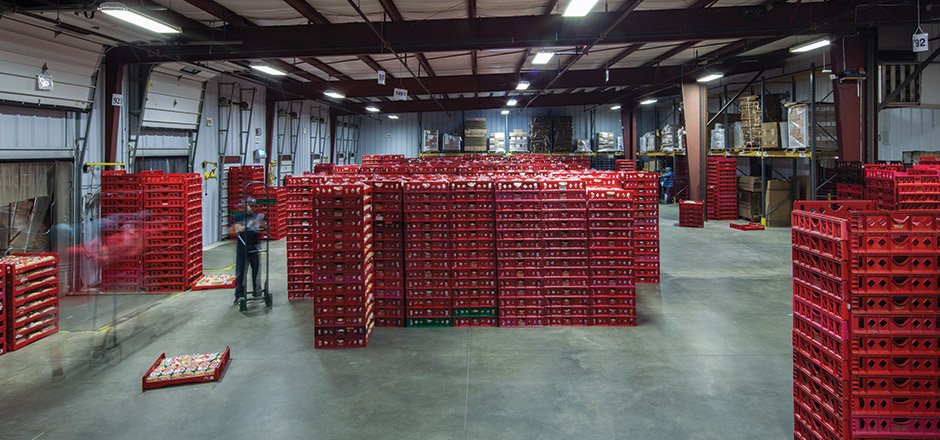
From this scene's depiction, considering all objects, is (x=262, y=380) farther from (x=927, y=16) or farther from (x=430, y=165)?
(x=927, y=16)

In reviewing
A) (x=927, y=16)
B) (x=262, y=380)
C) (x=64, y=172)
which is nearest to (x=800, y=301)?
(x=262, y=380)

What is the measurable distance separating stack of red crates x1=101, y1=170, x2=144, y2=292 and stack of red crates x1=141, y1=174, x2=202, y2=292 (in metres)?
0.16

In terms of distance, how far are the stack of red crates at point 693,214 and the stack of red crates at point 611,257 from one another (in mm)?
13218

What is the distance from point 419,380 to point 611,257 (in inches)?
151

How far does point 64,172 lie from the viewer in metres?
11.1

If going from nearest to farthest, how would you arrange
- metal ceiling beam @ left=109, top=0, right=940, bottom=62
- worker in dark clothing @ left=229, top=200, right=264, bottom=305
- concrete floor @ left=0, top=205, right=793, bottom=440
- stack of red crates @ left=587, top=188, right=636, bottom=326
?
concrete floor @ left=0, top=205, right=793, bottom=440, stack of red crates @ left=587, top=188, right=636, bottom=326, worker in dark clothing @ left=229, top=200, right=264, bottom=305, metal ceiling beam @ left=109, top=0, right=940, bottom=62

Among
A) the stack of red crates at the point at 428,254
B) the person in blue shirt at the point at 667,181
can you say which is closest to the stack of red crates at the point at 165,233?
the stack of red crates at the point at 428,254

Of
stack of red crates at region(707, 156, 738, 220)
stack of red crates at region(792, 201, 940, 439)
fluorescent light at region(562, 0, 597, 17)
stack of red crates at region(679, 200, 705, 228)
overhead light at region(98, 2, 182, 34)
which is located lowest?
stack of red crates at region(792, 201, 940, 439)

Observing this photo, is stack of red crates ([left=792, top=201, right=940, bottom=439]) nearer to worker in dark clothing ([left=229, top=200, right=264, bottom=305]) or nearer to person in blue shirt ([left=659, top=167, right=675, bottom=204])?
worker in dark clothing ([left=229, top=200, right=264, bottom=305])

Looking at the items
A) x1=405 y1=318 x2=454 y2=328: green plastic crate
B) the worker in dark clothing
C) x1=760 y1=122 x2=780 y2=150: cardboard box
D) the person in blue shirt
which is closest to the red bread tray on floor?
x1=405 y1=318 x2=454 y2=328: green plastic crate

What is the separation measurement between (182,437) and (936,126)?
19804 mm

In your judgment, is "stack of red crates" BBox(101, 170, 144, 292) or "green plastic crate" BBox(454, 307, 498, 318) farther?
"stack of red crates" BBox(101, 170, 144, 292)

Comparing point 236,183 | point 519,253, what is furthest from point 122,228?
point 519,253

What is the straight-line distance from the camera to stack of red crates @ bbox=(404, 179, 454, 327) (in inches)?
348
